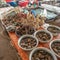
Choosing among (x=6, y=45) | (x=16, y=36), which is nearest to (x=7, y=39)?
(x=6, y=45)

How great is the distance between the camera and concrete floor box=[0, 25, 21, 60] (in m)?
1.88

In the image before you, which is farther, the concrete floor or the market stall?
the concrete floor

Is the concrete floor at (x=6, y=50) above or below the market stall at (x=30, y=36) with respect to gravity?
below

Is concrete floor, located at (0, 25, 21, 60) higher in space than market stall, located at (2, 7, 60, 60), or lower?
lower

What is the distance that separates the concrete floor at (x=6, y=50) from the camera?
1.88m

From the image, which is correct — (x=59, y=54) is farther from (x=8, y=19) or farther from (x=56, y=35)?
(x=8, y=19)

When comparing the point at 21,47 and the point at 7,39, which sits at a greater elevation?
the point at 21,47

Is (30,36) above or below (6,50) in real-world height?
above

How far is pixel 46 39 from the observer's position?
5.28 feet

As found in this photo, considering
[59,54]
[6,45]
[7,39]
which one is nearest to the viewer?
[59,54]

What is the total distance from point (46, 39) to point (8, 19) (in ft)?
4.09

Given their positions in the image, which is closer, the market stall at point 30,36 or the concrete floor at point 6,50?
the market stall at point 30,36

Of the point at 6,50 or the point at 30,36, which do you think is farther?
the point at 6,50

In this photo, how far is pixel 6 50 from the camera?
206 centimetres
